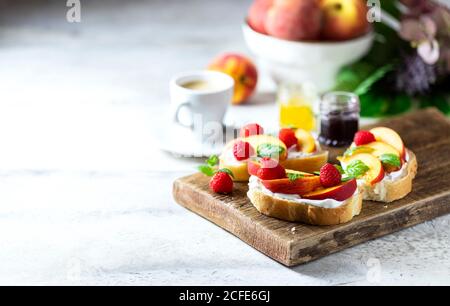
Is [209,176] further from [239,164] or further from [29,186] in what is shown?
[29,186]

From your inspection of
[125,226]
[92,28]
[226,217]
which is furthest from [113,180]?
[92,28]

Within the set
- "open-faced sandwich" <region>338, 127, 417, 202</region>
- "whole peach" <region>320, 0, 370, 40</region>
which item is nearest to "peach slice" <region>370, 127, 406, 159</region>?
"open-faced sandwich" <region>338, 127, 417, 202</region>

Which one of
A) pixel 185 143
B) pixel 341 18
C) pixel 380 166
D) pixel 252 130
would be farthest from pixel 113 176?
pixel 341 18

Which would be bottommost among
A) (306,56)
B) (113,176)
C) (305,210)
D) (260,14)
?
(113,176)

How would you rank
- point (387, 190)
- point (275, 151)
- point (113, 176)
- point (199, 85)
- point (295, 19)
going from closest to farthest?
1. point (387, 190)
2. point (275, 151)
3. point (113, 176)
4. point (199, 85)
5. point (295, 19)

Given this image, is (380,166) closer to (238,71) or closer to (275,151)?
(275,151)

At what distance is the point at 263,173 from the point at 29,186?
69cm

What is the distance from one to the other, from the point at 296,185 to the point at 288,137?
0.98 ft

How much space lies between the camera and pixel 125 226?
206 cm

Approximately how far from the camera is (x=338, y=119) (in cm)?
241

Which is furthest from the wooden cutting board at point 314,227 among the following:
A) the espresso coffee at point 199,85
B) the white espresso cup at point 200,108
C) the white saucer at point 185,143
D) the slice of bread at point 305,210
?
the espresso coffee at point 199,85

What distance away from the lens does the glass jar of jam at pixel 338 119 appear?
2.39 meters

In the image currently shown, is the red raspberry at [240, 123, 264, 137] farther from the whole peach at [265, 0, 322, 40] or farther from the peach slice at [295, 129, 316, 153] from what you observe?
the whole peach at [265, 0, 322, 40]

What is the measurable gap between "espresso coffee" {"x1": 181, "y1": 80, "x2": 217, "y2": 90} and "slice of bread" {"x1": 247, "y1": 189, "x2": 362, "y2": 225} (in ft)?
2.34
